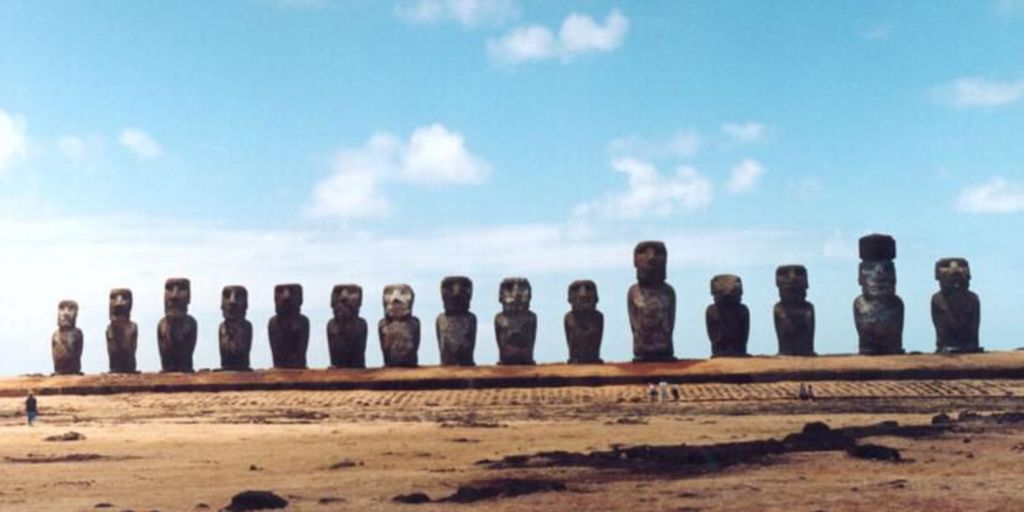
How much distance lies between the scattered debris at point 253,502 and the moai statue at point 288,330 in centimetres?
2545

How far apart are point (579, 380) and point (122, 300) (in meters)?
15.3

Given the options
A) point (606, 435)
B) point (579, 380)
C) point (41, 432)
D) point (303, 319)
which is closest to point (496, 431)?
point (606, 435)

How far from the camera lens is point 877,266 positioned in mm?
35562

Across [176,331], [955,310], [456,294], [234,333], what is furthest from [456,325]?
[955,310]

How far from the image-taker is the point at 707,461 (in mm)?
15836

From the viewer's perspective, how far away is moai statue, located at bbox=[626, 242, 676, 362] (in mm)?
35250

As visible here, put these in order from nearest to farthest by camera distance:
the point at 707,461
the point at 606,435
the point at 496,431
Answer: the point at 707,461 < the point at 606,435 < the point at 496,431

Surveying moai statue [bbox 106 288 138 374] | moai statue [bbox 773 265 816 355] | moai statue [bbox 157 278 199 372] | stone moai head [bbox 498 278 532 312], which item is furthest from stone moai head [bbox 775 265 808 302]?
moai statue [bbox 106 288 138 374]

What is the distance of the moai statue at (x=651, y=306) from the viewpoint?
3525cm

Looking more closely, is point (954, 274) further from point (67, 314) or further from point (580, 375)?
point (67, 314)

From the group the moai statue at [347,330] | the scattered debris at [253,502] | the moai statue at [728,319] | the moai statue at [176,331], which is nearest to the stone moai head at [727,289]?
the moai statue at [728,319]

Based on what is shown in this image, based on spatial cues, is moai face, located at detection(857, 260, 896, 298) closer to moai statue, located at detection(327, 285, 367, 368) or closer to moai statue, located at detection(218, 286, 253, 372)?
moai statue, located at detection(327, 285, 367, 368)

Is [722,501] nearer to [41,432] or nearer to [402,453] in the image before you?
[402,453]

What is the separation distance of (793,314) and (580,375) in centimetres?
676
